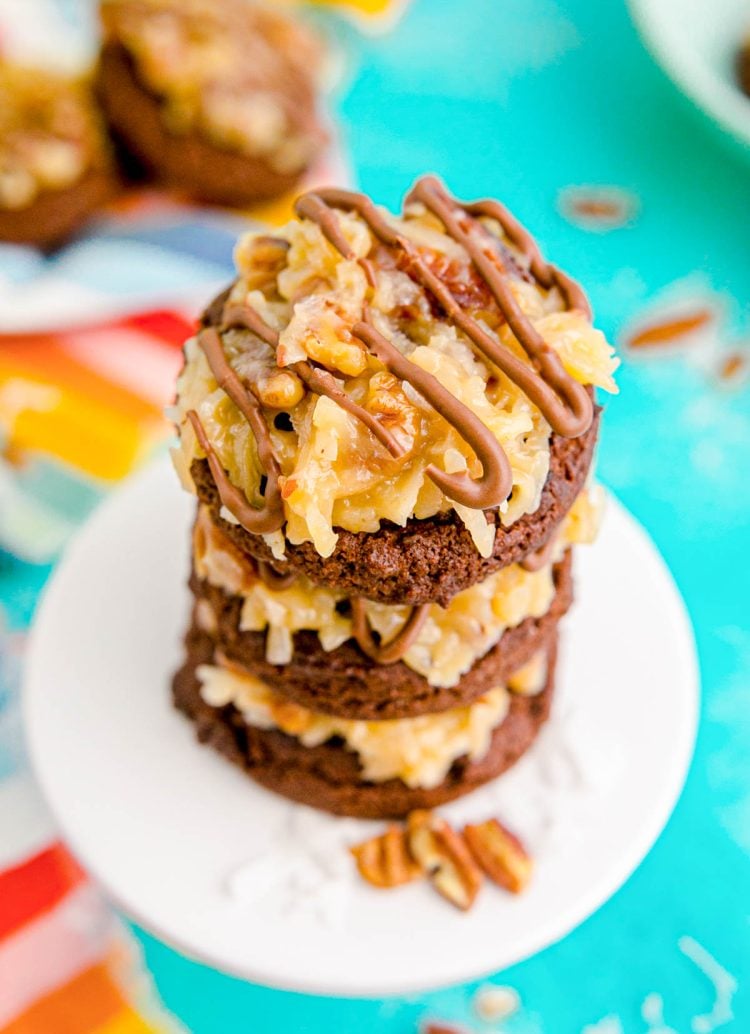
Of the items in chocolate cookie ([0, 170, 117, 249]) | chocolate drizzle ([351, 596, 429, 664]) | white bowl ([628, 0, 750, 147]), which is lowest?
chocolate drizzle ([351, 596, 429, 664])

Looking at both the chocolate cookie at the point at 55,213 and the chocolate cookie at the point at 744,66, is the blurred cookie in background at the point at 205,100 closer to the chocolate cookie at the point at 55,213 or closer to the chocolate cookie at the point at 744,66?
the chocolate cookie at the point at 55,213

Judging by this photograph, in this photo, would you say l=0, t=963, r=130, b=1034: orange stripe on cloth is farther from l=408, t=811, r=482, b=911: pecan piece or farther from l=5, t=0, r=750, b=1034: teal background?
l=408, t=811, r=482, b=911: pecan piece

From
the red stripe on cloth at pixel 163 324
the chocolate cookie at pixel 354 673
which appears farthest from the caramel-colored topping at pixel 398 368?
the red stripe on cloth at pixel 163 324

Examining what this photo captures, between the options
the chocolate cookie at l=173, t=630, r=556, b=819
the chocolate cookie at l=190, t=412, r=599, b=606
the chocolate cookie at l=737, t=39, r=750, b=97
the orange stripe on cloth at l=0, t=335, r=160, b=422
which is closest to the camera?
the chocolate cookie at l=190, t=412, r=599, b=606

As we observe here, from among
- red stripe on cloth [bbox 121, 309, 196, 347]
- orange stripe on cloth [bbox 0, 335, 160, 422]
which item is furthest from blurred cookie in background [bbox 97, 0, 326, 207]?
orange stripe on cloth [bbox 0, 335, 160, 422]

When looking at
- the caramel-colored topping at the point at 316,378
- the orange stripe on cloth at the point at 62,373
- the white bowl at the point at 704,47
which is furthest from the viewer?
the white bowl at the point at 704,47

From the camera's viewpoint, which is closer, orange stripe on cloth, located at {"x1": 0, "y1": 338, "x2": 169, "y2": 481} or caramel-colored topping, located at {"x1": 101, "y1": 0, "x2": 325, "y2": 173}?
orange stripe on cloth, located at {"x1": 0, "y1": 338, "x2": 169, "y2": 481}
